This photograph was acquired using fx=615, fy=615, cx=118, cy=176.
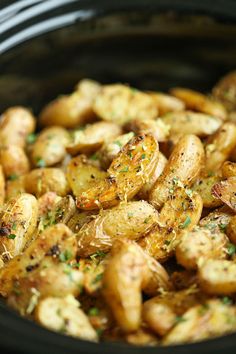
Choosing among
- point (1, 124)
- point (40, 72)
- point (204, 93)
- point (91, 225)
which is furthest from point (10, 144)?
point (204, 93)

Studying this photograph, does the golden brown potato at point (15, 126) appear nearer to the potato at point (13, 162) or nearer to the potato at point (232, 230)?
the potato at point (13, 162)

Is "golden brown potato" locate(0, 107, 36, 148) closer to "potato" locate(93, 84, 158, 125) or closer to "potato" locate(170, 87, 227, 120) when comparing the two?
"potato" locate(93, 84, 158, 125)

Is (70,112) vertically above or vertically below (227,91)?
above

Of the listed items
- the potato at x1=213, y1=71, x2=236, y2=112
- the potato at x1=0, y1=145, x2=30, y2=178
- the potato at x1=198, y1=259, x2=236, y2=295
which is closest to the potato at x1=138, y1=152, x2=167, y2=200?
the potato at x1=198, y1=259, x2=236, y2=295

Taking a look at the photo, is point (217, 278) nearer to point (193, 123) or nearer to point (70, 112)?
point (193, 123)

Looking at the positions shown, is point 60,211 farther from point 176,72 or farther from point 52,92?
point 176,72

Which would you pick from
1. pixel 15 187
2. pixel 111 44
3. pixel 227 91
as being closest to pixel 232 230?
pixel 15 187

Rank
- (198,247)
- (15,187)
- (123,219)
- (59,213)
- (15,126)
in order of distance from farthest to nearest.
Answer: (15,126) → (15,187) → (59,213) → (123,219) → (198,247)
